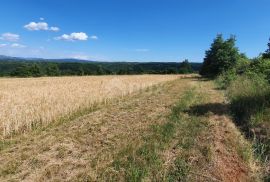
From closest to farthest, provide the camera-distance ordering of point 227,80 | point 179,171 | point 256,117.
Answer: point 179,171
point 256,117
point 227,80

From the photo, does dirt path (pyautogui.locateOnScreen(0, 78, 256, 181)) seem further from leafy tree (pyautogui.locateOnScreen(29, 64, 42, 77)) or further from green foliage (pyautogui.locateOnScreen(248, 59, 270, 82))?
leafy tree (pyautogui.locateOnScreen(29, 64, 42, 77))

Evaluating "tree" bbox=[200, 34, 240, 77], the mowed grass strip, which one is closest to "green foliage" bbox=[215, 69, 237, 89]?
"tree" bbox=[200, 34, 240, 77]

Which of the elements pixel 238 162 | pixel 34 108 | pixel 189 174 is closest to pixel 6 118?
pixel 34 108

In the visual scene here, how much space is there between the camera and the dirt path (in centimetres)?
496

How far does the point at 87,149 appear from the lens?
631 cm

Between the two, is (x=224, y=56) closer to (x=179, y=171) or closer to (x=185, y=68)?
(x=179, y=171)

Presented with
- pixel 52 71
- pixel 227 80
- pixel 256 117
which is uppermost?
pixel 227 80

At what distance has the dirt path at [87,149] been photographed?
496cm

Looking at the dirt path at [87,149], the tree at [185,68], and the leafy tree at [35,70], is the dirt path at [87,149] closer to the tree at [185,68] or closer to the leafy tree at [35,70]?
the leafy tree at [35,70]

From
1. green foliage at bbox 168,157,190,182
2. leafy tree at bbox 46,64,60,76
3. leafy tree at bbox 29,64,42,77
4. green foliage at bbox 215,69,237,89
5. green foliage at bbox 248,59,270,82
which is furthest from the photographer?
leafy tree at bbox 46,64,60,76

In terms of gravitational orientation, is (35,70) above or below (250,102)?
below

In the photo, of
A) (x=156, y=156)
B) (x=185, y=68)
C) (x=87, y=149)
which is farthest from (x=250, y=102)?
(x=185, y=68)

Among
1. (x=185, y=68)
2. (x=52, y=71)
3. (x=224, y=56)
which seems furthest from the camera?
(x=185, y=68)

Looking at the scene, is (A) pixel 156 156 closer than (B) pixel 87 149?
Yes
